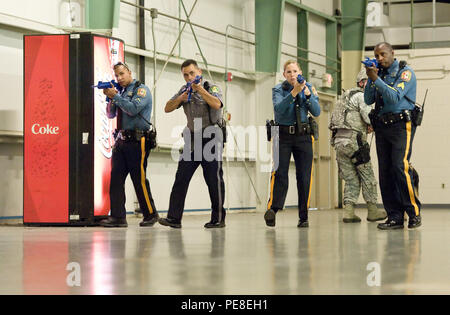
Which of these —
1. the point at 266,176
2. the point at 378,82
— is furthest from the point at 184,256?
the point at 266,176

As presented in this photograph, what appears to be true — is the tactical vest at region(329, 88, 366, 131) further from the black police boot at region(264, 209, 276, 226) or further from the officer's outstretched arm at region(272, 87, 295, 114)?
the black police boot at region(264, 209, 276, 226)

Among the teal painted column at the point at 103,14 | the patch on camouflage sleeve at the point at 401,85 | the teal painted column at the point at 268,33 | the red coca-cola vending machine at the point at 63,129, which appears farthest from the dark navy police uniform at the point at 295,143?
the teal painted column at the point at 268,33

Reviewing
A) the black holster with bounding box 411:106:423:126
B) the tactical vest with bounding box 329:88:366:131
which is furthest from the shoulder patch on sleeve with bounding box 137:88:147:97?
the black holster with bounding box 411:106:423:126

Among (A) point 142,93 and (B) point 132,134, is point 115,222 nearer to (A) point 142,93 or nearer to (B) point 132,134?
(B) point 132,134

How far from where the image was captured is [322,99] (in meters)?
15.2

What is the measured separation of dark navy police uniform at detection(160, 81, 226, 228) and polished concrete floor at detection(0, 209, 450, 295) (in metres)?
1.12

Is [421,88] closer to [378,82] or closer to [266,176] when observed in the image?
[266,176]

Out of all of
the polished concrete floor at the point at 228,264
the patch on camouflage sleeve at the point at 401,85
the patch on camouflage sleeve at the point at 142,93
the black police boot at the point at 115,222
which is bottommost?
the black police boot at the point at 115,222

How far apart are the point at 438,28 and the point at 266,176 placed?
17.6 ft

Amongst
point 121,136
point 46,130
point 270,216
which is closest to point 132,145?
point 121,136

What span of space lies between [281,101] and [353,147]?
161 centimetres

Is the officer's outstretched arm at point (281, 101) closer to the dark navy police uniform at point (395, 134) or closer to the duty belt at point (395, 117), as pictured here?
the dark navy police uniform at point (395, 134)

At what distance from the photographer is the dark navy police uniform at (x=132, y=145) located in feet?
23.9

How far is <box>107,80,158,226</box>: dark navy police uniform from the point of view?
729 centimetres
